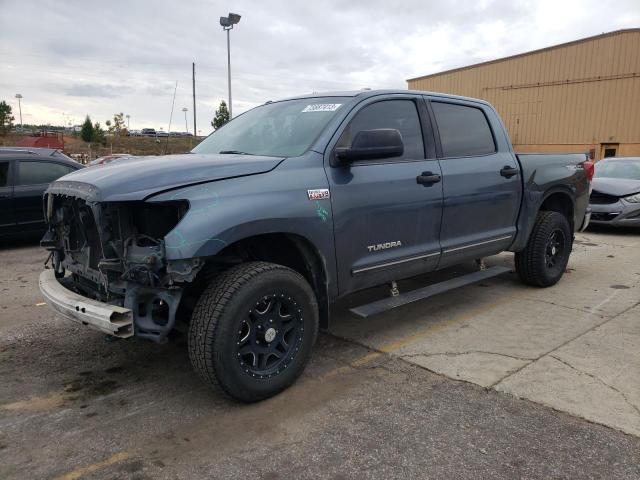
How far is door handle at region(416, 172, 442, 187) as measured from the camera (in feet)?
13.3

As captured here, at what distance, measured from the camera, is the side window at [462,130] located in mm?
4477

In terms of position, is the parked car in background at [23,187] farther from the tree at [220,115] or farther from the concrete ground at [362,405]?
the tree at [220,115]

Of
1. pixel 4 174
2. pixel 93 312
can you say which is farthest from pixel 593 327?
pixel 4 174

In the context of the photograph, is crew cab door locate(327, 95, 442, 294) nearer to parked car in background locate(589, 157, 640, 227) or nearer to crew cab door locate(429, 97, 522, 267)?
crew cab door locate(429, 97, 522, 267)

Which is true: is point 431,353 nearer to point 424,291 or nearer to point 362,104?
point 424,291

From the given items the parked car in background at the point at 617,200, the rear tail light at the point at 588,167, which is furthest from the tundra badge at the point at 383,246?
the parked car in background at the point at 617,200

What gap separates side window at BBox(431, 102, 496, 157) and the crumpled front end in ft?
8.20

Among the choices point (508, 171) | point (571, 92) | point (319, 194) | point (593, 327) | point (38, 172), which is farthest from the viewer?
point (571, 92)

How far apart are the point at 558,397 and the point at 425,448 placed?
1069mm

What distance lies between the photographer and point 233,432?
2854mm

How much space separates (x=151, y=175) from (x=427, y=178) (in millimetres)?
2115

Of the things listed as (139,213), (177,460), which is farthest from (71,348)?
(177,460)

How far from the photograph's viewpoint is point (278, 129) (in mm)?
3955

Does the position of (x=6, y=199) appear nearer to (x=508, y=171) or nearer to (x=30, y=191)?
(x=30, y=191)
